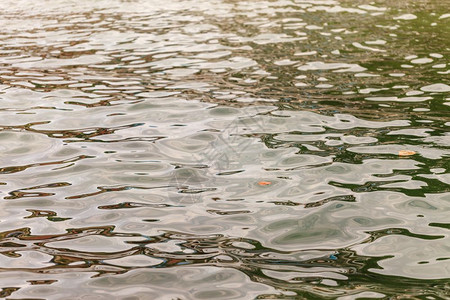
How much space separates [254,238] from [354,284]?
0.97 meters

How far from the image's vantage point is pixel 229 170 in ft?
19.8

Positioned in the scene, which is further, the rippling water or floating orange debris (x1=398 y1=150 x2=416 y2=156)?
floating orange debris (x1=398 y1=150 x2=416 y2=156)

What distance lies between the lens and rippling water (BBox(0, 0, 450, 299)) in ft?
13.5

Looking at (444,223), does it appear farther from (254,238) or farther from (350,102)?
(350,102)

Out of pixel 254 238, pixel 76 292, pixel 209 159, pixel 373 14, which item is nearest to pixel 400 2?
pixel 373 14

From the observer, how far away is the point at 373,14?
53.2ft

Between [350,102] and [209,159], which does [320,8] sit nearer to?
[350,102]

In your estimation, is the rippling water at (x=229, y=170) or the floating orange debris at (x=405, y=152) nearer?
the rippling water at (x=229, y=170)

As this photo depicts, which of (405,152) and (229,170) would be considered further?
(405,152)

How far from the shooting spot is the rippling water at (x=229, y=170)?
4.11 meters

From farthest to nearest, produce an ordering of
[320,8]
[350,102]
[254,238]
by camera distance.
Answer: [320,8] < [350,102] < [254,238]

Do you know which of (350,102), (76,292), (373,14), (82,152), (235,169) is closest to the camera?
(76,292)

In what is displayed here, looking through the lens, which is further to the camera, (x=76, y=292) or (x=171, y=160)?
(x=171, y=160)

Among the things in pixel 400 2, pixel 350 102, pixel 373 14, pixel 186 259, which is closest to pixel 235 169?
pixel 186 259
